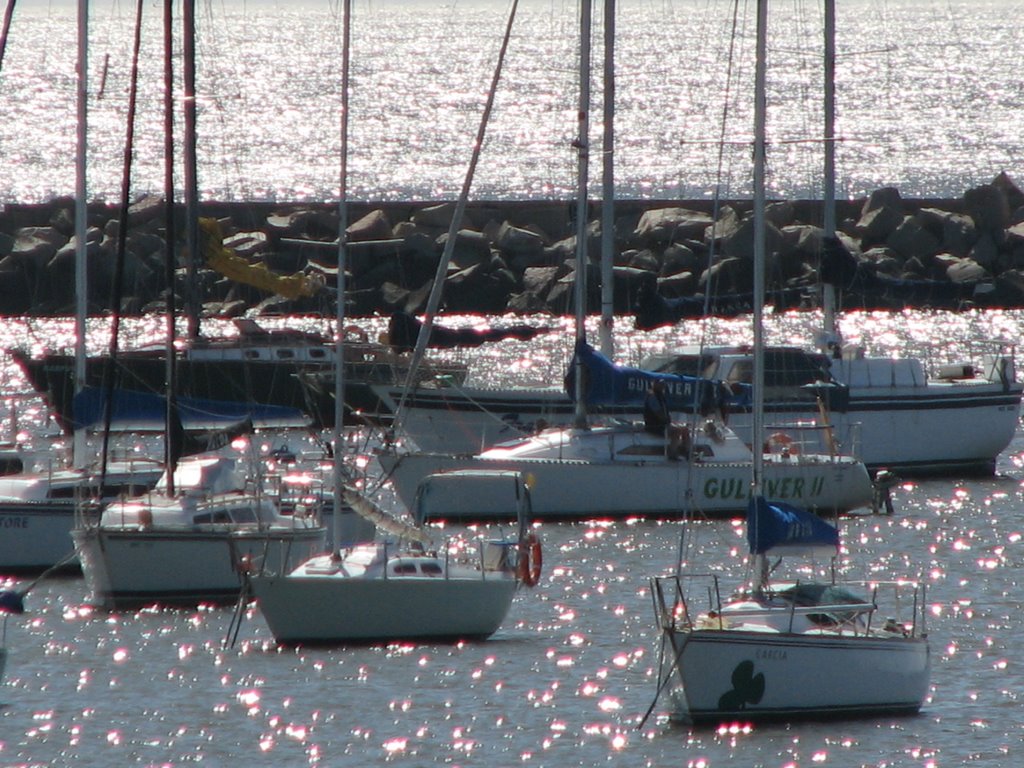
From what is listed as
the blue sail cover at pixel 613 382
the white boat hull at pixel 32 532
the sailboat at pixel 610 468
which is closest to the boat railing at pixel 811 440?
the sailboat at pixel 610 468

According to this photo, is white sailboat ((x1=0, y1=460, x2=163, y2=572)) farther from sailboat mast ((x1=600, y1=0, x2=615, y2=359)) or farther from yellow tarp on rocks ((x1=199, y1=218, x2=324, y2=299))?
yellow tarp on rocks ((x1=199, y1=218, x2=324, y2=299))

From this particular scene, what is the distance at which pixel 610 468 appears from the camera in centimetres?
3188

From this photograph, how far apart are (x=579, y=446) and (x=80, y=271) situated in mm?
7803

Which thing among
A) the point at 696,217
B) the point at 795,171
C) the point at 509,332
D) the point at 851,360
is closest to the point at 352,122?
the point at 795,171

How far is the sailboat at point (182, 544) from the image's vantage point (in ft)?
82.5

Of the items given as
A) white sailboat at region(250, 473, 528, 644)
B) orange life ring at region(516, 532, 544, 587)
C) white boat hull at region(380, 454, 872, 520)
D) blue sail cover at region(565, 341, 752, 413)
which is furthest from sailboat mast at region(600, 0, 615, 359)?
white sailboat at region(250, 473, 528, 644)

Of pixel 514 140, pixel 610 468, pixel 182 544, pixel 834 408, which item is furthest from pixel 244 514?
pixel 514 140

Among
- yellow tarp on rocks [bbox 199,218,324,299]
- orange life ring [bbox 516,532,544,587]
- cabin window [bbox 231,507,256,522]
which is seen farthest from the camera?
yellow tarp on rocks [bbox 199,218,324,299]

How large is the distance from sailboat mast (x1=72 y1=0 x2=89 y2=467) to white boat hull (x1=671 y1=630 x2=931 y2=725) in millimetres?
12170

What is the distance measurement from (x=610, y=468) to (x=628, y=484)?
381 millimetres

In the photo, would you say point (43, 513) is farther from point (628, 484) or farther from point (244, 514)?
point (628, 484)

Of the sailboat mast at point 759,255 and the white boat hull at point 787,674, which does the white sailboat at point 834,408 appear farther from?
the white boat hull at point 787,674

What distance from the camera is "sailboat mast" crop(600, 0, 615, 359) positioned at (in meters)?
33.9

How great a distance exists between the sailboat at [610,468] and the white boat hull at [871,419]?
185 cm
